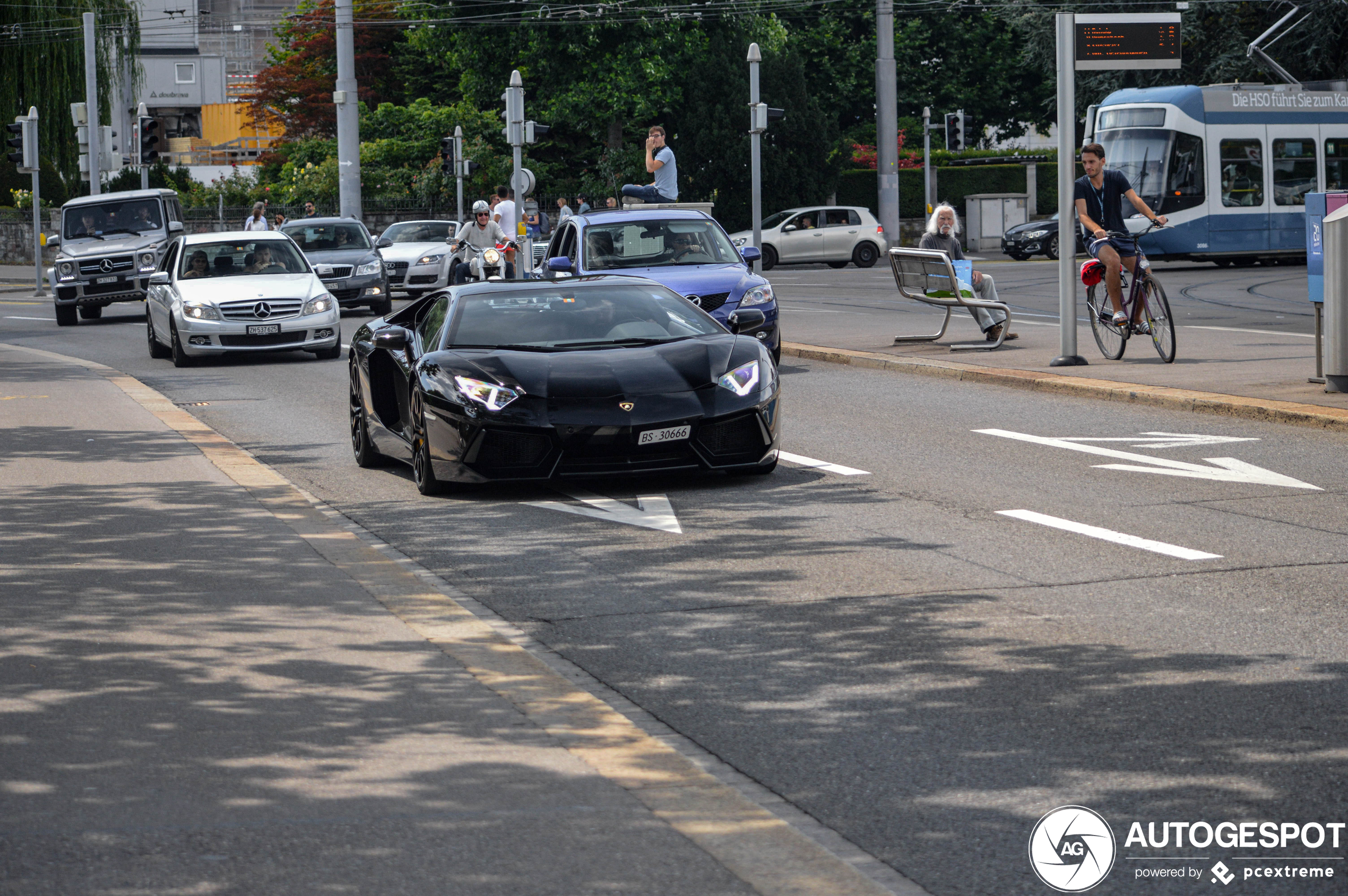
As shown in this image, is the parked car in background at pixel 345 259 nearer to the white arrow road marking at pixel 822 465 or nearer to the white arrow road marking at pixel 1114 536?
the white arrow road marking at pixel 822 465

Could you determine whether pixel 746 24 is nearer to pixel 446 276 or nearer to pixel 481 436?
pixel 446 276

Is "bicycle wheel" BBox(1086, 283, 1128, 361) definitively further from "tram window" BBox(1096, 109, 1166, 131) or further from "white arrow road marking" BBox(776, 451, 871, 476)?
"tram window" BBox(1096, 109, 1166, 131)

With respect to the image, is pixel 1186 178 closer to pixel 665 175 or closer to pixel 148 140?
pixel 665 175

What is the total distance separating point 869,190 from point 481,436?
170 feet

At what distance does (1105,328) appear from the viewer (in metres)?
16.3

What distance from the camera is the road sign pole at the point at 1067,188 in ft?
51.2

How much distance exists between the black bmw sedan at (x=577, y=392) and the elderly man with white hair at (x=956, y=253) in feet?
27.1

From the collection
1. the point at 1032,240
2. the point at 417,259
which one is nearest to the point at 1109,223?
the point at 417,259

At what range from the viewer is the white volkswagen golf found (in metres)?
20.9

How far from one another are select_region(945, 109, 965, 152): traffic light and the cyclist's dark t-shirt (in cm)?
3149

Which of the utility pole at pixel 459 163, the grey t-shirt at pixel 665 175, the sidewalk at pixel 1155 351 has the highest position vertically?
the utility pole at pixel 459 163

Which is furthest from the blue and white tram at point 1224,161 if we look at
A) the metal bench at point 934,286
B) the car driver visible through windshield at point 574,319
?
the car driver visible through windshield at point 574,319

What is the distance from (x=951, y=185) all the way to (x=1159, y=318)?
44665mm

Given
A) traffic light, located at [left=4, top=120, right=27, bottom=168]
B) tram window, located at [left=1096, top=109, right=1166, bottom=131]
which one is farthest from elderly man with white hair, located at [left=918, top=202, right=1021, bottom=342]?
traffic light, located at [left=4, top=120, right=27, bottom=168]
